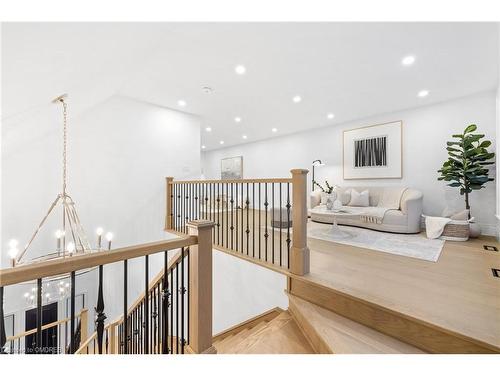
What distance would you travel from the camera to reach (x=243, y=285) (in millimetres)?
2797

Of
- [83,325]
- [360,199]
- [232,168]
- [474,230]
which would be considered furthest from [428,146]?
[83,325]

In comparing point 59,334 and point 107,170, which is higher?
point 107,170

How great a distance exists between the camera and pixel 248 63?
3061 millimetres

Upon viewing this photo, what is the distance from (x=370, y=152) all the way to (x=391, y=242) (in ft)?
8.21

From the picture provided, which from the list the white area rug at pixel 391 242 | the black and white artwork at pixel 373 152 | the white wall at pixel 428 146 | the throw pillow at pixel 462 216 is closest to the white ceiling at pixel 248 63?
the white wall at pixel 428 146

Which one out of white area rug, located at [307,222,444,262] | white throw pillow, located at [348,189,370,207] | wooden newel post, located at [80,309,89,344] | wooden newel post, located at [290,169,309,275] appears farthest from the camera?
white throw pillow, located at [348,189,370,207]

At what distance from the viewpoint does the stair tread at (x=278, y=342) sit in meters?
1.61

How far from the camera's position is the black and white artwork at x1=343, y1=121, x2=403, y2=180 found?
185 inches

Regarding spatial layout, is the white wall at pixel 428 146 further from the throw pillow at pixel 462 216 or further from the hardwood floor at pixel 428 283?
the hardwood floor at pixel 428 283

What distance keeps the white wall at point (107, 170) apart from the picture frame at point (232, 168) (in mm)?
3179

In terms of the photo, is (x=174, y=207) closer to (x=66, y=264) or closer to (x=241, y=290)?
(x=241, y=290)

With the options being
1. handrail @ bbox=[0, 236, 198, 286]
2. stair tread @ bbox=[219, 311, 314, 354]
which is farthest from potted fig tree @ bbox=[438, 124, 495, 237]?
handrail @ bbox=[0, 236, 198, 286]

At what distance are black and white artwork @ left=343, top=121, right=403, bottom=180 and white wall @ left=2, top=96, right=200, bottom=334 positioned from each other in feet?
12.5

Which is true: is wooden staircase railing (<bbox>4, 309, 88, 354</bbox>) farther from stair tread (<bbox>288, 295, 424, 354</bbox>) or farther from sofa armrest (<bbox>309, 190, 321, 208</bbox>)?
sofa armrest (<bbox>309, 190, 321, 208</bbox>)
